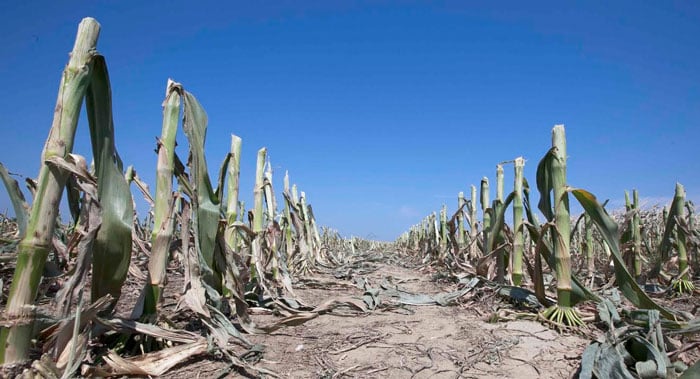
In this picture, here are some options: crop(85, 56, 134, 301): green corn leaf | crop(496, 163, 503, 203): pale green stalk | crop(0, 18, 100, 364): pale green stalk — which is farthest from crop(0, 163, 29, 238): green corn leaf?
crop(496, 163, 503, 203): pale green stalk

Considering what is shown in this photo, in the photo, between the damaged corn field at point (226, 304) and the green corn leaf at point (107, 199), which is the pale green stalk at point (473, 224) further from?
the green corn leaf at point (107, 199)

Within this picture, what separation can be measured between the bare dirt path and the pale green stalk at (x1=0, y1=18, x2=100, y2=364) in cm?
79

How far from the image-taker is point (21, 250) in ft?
5.08

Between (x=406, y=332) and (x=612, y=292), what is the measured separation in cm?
245

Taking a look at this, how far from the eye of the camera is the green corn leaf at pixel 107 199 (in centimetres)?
195

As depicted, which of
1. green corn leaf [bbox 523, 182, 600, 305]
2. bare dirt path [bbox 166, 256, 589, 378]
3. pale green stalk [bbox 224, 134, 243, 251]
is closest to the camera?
bare dirt path [bbox 166, 256, 589, 378]

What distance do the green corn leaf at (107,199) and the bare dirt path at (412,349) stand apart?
0.63m

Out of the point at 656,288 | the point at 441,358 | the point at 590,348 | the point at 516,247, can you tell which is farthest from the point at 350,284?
the point at 656,288

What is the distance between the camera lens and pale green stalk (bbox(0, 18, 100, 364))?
60.4 inches

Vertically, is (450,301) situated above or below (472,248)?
below

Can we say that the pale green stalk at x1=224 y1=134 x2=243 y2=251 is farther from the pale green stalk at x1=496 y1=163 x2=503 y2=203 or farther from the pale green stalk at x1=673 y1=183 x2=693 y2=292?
the pale green stalk at x1=673 y1=183 x2=693 y2=292

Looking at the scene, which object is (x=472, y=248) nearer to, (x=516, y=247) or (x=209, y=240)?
(x=516, y=247)

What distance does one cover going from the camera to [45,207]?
63.5 inches

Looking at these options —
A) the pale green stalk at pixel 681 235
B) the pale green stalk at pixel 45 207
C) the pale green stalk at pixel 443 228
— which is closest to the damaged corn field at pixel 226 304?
the pale green stalk at pixel 45 207
